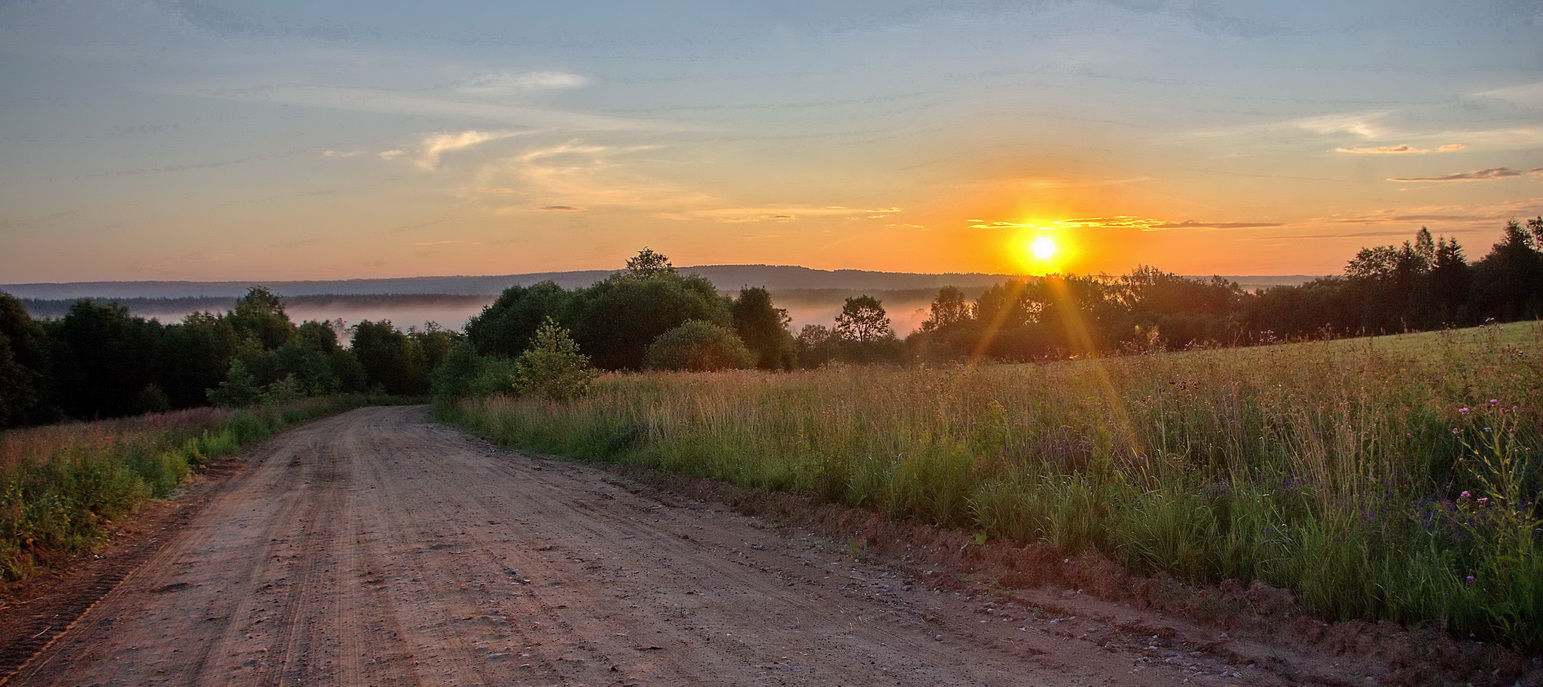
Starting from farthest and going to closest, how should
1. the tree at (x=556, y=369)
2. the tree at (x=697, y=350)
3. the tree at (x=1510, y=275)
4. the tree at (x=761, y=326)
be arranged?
the tree at (x=761, y=326) → the tree at (x=697, y=350) → the tree at (x=1510, y=275) → the tree at (x=556, y=369)

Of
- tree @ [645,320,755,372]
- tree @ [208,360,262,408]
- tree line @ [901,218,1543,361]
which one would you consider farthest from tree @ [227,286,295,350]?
tree line @ [901,218,1543,361]

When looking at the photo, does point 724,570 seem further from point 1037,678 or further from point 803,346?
point 803,346

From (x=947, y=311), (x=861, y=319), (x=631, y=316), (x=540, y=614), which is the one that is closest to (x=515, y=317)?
(x=631, y=316)

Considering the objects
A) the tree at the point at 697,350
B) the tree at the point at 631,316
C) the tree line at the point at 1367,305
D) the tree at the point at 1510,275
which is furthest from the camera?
the tree at the point at 631,316

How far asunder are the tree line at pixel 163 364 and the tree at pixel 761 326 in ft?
74.0

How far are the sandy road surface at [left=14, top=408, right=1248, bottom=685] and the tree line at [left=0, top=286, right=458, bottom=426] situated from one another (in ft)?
148

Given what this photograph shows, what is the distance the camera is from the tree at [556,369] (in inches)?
902

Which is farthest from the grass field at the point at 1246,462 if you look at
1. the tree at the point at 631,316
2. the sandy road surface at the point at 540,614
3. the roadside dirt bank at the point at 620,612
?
the tree at the point at 631,316

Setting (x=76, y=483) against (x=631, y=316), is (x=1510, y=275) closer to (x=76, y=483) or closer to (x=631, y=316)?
(x=76, y=483)

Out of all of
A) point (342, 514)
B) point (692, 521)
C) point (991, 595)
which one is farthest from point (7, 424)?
point (991, 595)

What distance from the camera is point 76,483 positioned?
984 centimetres

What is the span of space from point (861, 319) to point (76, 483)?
7960 cm

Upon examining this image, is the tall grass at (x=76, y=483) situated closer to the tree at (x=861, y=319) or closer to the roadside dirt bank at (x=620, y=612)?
the roadside dirt bank at (x=620, y=612)

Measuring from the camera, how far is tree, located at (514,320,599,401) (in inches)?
902
